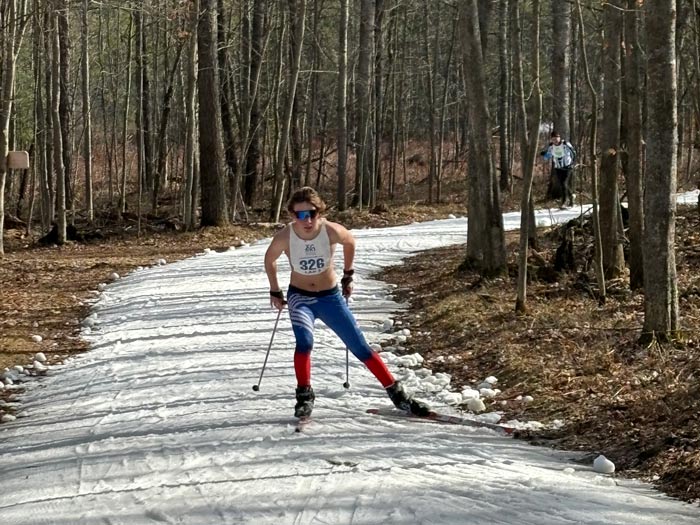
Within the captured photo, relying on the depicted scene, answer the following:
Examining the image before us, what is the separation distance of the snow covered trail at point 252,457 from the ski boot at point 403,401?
34 centimetres

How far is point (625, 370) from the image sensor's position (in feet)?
28.7

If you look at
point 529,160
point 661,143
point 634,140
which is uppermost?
point 634,140

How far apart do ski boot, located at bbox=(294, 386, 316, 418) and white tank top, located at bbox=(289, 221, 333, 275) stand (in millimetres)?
989

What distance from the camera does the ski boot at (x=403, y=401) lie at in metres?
8.00

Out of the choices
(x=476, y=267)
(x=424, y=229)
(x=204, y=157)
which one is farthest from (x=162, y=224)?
(x=476, y=267)

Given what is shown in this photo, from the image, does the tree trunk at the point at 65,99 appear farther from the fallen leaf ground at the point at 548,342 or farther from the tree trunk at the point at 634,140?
the tree trunk at the point at 634,140

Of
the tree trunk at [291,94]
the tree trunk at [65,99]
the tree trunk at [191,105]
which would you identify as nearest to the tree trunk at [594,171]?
the tree trunk at [291,94]

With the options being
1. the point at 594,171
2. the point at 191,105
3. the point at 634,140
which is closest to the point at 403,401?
the point at 594,171

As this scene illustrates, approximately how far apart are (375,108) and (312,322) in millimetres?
26878

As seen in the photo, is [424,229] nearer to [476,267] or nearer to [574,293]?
[476,267]

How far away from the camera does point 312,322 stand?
7.98 meters

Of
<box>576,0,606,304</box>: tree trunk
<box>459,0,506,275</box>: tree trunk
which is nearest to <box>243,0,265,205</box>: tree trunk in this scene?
<box>459,0,506,275</box>: tree trunk

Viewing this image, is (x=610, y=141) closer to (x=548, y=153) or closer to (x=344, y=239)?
(x=344, y=239)

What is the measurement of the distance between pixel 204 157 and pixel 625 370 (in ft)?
60.6
